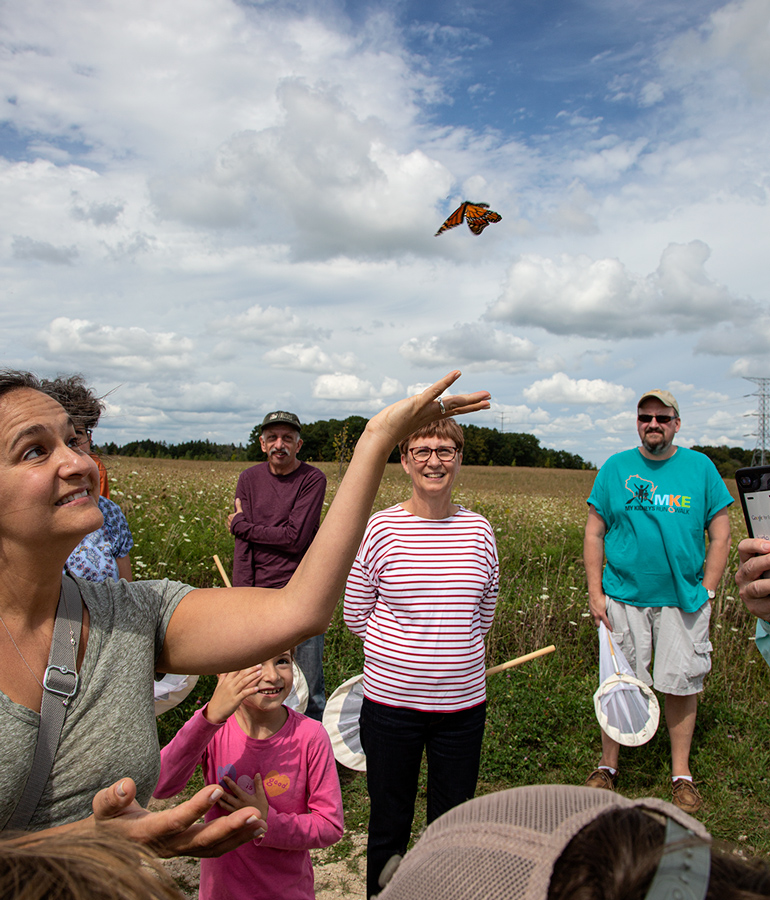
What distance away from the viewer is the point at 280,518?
14.7ft

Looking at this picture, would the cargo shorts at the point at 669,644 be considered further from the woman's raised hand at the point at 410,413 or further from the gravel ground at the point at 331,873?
the woman's raised hand at the point at 410,413

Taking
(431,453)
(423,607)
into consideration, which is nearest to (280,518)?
(431,453)

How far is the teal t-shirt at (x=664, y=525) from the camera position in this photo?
3.96 metres

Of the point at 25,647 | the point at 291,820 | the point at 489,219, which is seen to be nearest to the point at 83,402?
the point at 25,647

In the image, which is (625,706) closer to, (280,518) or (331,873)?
(331,873)

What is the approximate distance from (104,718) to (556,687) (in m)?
4.45

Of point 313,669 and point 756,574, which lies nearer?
point 756,574

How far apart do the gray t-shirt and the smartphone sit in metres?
1.51

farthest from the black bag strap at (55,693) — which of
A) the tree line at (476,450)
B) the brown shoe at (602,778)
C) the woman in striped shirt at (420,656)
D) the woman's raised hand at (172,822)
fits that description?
the tree line at (476,450)

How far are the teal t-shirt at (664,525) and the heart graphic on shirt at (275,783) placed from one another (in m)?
2.68

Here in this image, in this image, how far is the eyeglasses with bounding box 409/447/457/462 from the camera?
10.1 ft

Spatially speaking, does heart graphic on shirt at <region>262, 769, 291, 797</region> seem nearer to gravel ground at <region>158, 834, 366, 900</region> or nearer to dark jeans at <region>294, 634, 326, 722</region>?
gravel ground at <region>158, 834, 366, 900</region>

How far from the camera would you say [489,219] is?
316 centimetres

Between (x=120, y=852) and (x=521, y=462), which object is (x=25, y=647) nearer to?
(x=120, y=852)
